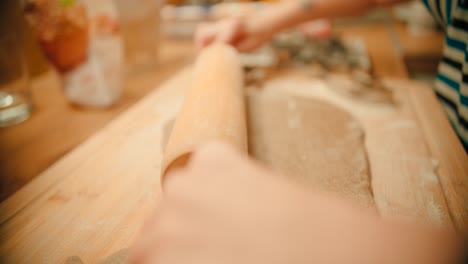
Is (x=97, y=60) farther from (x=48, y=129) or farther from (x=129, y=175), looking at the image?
(x=129, y=175)

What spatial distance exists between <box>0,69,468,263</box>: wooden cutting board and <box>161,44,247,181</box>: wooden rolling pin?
0.14 metres

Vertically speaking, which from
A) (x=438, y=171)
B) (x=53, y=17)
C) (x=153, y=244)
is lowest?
(x=438, y=171)

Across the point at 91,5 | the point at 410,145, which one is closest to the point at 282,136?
the point at 410,145

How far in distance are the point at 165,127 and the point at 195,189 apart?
46 centimetres

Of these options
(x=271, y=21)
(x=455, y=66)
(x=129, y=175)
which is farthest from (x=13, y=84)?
(x=455, y=66)

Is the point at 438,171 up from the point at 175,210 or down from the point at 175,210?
down

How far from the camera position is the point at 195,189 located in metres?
0.36

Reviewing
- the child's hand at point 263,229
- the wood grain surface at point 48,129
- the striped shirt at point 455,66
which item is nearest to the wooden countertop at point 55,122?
the wood grain surface at point 48,129

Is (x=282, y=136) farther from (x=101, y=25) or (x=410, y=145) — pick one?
(x=101, y=25)

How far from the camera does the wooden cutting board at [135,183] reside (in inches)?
20.0

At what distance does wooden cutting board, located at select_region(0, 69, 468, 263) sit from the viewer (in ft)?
1.66

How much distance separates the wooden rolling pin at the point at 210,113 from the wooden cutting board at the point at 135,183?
0.14 meters

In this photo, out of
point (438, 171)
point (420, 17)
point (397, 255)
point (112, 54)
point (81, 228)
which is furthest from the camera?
point (420, 17)

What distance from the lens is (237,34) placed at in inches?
40.9
